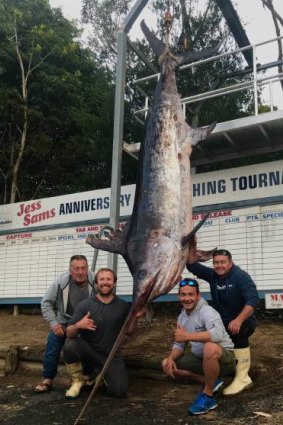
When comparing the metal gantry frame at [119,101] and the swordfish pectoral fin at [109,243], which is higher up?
the metal gantry frame at [119,101]

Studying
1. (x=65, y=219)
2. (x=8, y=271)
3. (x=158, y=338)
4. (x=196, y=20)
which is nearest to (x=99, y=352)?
(x=158, y=338)

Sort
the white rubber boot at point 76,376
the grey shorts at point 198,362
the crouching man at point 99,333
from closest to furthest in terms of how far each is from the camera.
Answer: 1. the grey shorts at point 198,362
2. the crouching man at point 99,333
3. the white rubber boot at point 76,376

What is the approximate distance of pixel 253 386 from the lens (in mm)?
4242

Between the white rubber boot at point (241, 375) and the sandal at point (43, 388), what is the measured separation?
1783 millimetres

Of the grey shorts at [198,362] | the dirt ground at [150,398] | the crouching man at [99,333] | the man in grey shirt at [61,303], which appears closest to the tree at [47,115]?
the dirt ground at [150,398]

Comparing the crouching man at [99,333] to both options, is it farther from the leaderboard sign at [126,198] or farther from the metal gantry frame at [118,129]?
the leaderboard sign at [126,198]

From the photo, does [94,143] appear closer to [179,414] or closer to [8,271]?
[8,271]

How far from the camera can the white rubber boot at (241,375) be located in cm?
408

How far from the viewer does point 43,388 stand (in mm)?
4688

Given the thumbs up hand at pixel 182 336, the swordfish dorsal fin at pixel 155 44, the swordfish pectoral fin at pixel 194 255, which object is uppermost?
the swordfish dorsal fin at pixel 155 44

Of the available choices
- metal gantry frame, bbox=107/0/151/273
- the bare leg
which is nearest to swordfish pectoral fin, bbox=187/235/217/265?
the bare leg

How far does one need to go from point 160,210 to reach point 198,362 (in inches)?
51.9

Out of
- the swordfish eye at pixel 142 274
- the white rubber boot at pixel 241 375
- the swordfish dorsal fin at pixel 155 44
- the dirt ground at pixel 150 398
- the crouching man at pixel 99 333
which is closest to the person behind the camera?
the dirt ground at pixel 150 398

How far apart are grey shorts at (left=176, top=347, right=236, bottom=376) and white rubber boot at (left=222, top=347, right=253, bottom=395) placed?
0.12 m
